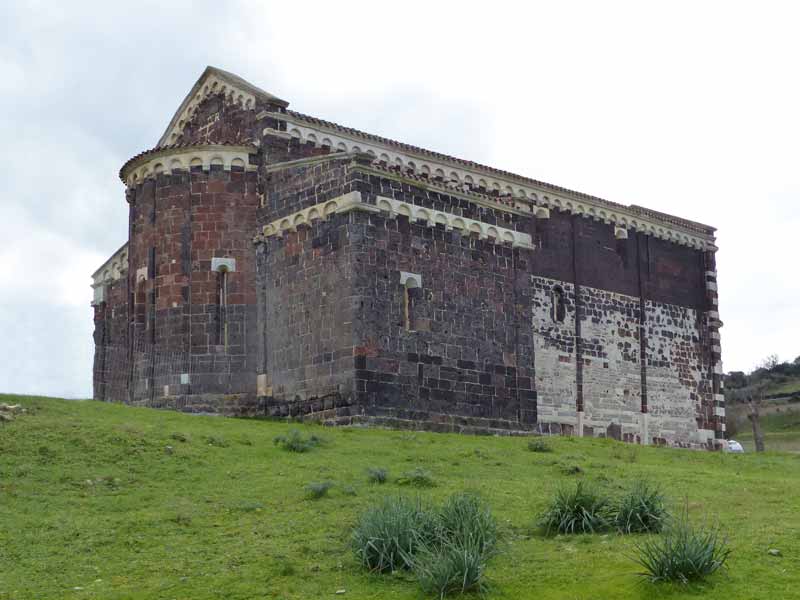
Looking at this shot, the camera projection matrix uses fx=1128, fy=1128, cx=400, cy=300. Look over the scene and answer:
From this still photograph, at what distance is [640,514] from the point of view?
1764cm

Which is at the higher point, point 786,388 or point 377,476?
point 786,388

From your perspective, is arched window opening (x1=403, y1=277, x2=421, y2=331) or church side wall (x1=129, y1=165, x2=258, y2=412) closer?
arched window opening (x1=403, y1=277, x2=421, y2=331)

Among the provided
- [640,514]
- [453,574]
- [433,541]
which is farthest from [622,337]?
[453,574]

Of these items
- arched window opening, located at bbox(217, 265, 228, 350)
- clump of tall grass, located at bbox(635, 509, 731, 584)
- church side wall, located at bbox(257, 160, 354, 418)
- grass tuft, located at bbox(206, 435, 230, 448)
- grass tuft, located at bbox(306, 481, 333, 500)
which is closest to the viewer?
clump of tall grass, located at bbox(635, 509, 731, 584)

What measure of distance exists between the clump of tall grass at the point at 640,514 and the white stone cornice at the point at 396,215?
14.5 metres

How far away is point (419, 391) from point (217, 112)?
11.8 metres

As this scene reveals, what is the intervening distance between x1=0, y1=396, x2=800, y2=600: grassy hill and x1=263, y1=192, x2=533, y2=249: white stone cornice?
246 inches

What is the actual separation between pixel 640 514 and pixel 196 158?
19517mm

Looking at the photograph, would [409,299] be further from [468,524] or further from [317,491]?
[468,524]

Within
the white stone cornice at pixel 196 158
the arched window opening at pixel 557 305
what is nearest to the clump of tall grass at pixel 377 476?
the white stone cornice at pixel 196 158

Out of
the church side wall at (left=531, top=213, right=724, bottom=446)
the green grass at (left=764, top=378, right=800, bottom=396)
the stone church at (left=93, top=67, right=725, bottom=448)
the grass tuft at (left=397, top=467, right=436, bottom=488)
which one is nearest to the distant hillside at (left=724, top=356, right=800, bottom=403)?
the green grass at (left=764, top=378, right=800, bottom=396)

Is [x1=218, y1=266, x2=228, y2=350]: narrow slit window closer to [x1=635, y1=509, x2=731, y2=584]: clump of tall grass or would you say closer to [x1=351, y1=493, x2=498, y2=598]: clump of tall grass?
[x1=351, y1=493, x2=498, y2=598]: clump of tall grass

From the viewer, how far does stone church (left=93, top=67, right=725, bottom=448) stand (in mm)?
30328

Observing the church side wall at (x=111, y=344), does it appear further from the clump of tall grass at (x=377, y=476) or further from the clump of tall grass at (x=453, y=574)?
the clump of tall grass at (x=453, y=574)
